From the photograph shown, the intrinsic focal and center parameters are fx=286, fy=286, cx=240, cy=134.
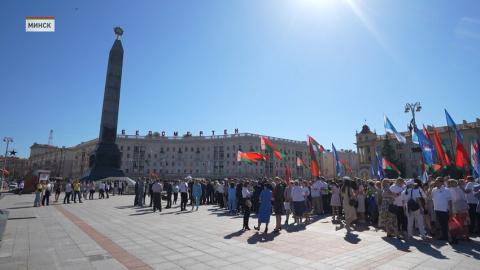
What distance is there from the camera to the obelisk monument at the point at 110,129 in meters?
36.6

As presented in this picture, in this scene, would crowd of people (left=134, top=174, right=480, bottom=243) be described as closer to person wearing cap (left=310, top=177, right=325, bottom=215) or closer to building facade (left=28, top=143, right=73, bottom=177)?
person wearing cap (left=310, top=177, right=325, bottom=215)

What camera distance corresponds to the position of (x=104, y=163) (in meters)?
37.0

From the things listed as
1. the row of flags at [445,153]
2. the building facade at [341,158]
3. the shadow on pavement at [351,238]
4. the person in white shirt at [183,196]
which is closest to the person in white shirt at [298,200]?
the shadow on pavement at [351,238]

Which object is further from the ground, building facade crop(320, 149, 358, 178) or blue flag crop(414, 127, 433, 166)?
building facade crop(320, 149, 358, 178)

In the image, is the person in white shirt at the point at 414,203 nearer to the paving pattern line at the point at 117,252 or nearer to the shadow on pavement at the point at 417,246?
the shadow on pavement at the point at 417,246

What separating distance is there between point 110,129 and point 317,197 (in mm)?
31154

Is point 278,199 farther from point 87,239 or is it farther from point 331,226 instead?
point 87,239

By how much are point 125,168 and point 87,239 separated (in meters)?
88.2

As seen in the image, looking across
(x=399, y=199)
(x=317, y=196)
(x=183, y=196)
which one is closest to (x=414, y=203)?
(x=399, y=199)

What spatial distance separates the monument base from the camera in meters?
36.0

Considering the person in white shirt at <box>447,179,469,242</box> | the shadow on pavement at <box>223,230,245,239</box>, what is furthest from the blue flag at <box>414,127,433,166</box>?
the shadow on pavement at <box>223,230,245,239</box>

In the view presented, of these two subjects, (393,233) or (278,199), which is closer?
(393,233)

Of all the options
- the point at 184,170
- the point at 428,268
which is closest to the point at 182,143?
the point at 184,170

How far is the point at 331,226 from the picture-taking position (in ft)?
38.1
